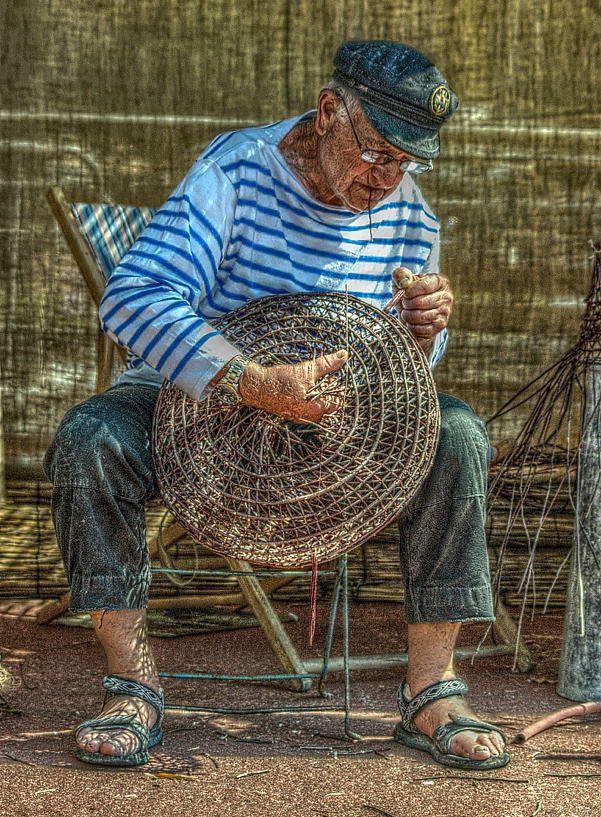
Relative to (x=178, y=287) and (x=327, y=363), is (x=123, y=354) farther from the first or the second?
(x=327, y=363)

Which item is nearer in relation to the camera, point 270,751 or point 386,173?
point 270,751

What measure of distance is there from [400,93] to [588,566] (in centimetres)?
129

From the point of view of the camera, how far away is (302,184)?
9.00ft

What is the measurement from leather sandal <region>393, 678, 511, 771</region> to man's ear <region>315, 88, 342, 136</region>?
4.29ft

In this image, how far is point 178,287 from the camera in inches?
99.7

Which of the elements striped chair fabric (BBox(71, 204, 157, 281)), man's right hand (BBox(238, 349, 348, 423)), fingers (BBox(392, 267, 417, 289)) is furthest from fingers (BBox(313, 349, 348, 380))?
striped chair fabric (BBox(71, 204, 157, 281))

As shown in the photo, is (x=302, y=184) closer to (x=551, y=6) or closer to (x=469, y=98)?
(x=469, y=98)

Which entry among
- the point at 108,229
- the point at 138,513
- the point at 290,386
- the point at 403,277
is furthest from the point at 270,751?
the point at 108,229

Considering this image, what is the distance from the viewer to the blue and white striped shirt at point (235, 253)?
243cm

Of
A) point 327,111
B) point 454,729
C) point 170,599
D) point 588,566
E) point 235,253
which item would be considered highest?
point 327,111

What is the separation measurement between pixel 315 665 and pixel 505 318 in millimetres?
1814

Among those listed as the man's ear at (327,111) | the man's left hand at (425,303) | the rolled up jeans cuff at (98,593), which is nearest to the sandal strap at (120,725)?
the rolled up jeans cuff at (98,593)

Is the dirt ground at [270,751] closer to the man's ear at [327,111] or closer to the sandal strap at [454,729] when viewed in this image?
the sandal strap at [454,729]

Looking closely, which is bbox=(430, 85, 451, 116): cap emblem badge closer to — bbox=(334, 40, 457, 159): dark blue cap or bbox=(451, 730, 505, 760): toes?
bbox=(334, 40, 457, 159): dark blue cap
